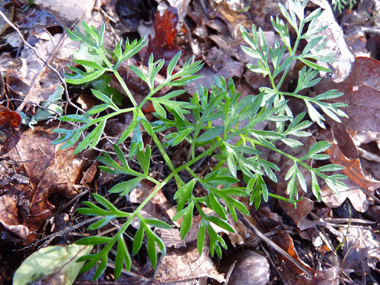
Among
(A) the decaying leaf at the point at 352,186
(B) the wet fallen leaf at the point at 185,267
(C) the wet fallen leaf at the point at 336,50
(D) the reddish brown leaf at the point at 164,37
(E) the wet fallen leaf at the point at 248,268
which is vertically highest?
(D) the reddish brown leaf at the point at 164,37

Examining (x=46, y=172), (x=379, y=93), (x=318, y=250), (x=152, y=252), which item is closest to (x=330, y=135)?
(x=379, y=93)

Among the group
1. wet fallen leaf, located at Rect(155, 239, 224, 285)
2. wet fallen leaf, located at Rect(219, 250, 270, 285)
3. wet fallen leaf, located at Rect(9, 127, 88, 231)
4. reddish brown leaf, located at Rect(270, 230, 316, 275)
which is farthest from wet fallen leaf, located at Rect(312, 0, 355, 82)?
wet fallen leaf, located at Rect(9, 127, 88, 231)

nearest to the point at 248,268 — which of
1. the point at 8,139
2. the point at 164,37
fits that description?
the point at 8,139

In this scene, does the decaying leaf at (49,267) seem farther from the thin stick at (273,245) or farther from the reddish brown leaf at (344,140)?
the reddish brown leaf at (344,140)

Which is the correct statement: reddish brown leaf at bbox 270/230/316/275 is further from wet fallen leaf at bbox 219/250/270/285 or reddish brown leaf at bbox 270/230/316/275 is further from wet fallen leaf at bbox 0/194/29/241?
wet fallen leaf at bbox 0/194/29/241

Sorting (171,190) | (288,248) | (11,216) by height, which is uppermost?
(11,216)

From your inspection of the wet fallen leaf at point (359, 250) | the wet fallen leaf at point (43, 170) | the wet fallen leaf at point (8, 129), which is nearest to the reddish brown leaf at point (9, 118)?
the wet fallen leaf at point (8, 129)

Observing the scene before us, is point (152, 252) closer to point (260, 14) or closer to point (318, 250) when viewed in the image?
point (318, 250)

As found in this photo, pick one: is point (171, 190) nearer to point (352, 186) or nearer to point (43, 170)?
point (43, 170)

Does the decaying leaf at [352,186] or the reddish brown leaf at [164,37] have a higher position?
the reddish brown leaf at [164,37]
